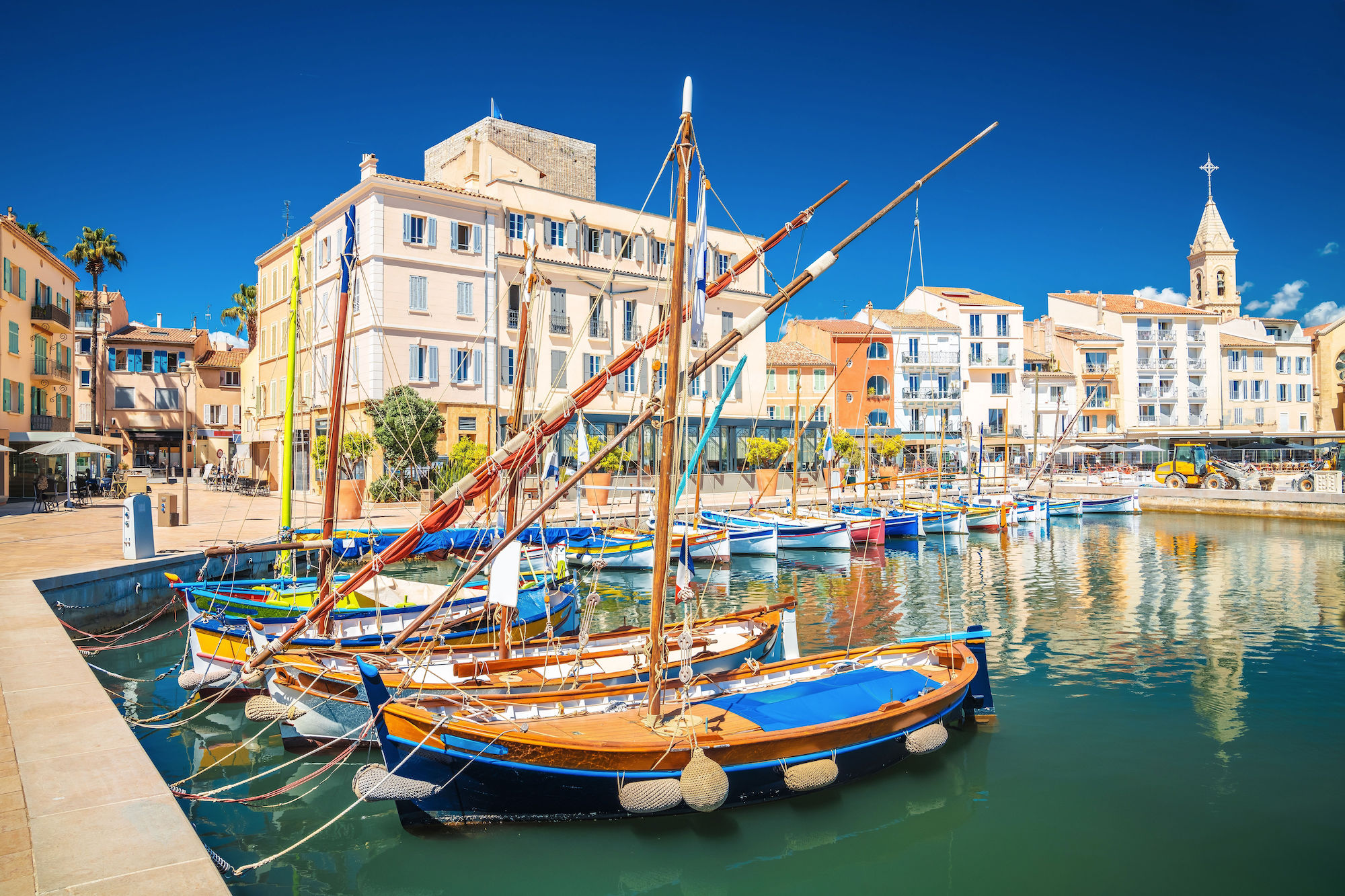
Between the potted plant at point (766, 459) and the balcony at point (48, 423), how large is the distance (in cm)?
3723

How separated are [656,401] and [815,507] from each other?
34.5 metres

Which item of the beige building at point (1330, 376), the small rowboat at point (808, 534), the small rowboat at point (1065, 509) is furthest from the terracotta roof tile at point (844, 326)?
the beige building at point (1330, 376)

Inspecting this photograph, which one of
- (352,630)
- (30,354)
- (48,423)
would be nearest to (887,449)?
(352,630)

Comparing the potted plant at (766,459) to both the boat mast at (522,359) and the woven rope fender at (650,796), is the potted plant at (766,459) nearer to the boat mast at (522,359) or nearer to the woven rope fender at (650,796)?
the boat mast at (522,359)

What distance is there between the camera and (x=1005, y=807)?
36.3 feet

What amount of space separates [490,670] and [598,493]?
28077mm

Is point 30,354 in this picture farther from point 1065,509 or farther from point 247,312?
point 1065,509

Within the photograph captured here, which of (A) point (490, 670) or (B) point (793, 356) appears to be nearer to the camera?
(A) point (490, 670)

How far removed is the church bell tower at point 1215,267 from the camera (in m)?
92.9

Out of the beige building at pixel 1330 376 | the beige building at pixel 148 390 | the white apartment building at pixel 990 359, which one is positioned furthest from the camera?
the beige building at pixel 1330 376

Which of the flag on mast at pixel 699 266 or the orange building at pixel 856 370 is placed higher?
the orange building at pixel 856 370

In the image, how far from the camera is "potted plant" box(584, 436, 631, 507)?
40000 millimetres

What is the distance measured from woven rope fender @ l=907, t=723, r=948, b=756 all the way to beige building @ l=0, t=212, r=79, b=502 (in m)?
40.4

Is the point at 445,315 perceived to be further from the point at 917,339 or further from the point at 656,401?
the point at 917,339
